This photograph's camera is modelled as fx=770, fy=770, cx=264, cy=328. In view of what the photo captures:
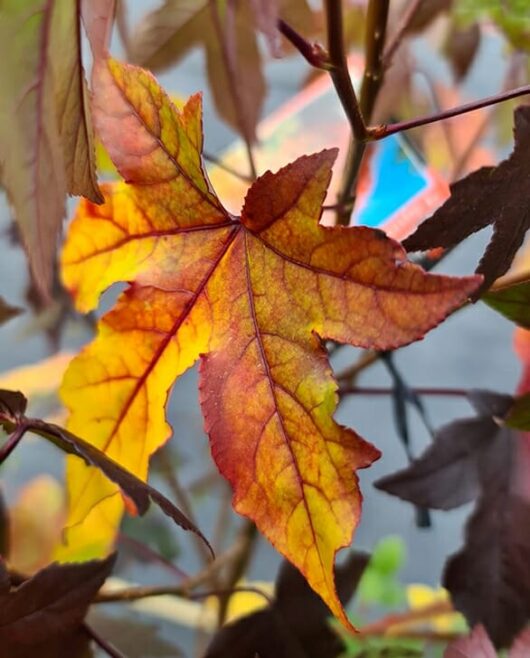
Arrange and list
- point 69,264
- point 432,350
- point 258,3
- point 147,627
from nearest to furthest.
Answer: point 258,3 → point 69,264 → point 147,627 → point 432,350

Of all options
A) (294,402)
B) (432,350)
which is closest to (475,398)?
(294,402)

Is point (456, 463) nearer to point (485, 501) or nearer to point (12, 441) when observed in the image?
point (485, 501)

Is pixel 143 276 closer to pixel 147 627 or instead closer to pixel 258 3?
pixel 258 3

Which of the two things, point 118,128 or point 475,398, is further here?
point 475,398

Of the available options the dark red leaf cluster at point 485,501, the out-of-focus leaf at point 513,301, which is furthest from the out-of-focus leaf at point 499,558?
the out-of-focus leaf at point 513,301

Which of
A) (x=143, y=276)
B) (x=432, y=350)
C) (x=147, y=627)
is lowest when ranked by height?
(x=147, y=627)

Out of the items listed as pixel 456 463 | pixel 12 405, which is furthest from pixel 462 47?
pixel 12 405

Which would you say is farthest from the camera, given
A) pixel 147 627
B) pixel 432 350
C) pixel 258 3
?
pixel 432 350
